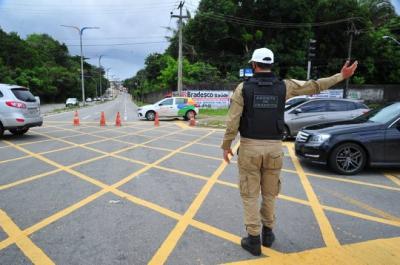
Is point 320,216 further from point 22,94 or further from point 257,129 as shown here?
point 22,94

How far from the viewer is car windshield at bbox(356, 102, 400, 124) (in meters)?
7.46

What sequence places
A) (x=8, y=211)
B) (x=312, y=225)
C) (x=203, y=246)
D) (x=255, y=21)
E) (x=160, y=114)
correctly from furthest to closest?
(x=255, y=21) → (x=160, y=114) → (x=8, y=211) → (x=312, y=225) → (x=203, y=246)

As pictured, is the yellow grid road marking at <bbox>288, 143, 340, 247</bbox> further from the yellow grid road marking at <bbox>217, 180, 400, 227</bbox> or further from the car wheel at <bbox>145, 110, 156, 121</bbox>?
the car wheel at <bbox>145, 110, 156, 121</bbox>

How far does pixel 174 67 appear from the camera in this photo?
37938 mm

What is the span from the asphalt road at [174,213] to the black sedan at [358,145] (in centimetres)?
29

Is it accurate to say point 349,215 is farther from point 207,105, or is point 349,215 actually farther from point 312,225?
point 207,105

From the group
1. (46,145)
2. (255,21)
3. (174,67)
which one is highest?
(255,21)

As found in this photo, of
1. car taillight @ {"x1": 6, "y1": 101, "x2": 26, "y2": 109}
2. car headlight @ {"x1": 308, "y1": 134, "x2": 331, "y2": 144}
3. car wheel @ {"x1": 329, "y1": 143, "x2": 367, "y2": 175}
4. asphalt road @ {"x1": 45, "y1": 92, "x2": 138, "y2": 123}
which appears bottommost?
asphalt road @ {"x1": 45, "y1": 92, "x2": 138, "y2": 123}

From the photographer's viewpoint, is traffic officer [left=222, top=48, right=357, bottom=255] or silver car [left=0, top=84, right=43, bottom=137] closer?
traffic officer [left=222, top=48, right=357, bottom=255]

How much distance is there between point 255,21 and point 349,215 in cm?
4034

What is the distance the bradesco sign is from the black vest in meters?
28.9

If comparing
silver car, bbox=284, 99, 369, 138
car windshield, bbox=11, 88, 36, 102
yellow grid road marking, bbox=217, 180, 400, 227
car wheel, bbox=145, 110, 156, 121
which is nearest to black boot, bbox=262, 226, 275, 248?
yellow grid road marking, bbox=217, 180, 400, 227

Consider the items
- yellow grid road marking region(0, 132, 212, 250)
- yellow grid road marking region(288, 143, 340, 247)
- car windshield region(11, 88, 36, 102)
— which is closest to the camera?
yellow grid road marking region(288, 143, 340, 247)

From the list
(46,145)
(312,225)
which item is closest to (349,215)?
(312,225)
